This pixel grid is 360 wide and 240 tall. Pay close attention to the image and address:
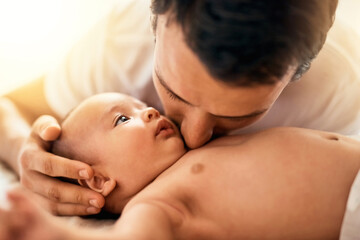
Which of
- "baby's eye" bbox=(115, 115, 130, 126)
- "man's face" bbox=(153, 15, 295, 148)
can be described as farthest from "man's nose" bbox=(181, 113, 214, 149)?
"baby's eye" bbox=(115, 115, 130, 126)

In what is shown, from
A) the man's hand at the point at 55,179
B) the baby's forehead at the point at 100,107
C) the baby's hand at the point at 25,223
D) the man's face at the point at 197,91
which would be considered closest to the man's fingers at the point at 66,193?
the man's hand at the point at 55,179

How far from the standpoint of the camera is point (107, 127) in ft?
2.92

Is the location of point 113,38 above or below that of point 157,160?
above

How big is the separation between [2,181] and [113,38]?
19.3 inches

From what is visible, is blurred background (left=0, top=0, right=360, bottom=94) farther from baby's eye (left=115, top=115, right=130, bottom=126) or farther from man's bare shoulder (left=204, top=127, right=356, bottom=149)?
man's bare shoulder (left=204, top=127, right=356, bottom=149)

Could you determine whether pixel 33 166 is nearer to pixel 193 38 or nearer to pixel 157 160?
pixel 157 160

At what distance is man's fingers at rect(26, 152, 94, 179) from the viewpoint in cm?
82

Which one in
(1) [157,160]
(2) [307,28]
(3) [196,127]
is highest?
(2) [307,28]

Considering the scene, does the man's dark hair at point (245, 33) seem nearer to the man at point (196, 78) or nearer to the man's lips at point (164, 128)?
the man at point (196, 78)

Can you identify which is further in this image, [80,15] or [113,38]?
[80,15]

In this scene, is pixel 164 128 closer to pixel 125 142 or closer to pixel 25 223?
pixel 125 142

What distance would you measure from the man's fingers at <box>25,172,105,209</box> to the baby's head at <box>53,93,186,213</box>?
2 centimetres

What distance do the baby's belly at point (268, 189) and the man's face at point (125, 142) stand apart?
0.21 feet

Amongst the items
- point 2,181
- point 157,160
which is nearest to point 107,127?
point 157,160
